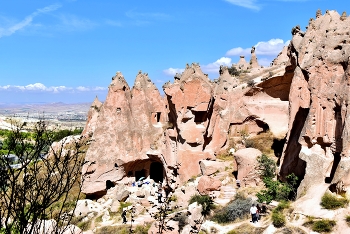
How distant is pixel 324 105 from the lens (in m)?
13.2

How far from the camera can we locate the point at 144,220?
17438 millimetres

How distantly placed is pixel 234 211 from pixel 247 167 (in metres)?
3.62

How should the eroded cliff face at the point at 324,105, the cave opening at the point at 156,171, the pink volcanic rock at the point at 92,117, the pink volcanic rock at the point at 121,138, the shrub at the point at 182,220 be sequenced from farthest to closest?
the pink volcanic rock at the point at 92,117 → the cave opening at the point at 156,171 → the pink volcanic rock at the point at 121,138 → the shrub at the point at 182,220 → the eroded cliff face at the point at 324,105

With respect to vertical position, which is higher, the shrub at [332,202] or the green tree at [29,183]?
the green tree at [29,183]

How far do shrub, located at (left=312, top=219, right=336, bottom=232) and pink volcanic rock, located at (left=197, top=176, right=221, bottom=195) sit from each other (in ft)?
23.0

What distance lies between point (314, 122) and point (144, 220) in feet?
29.2

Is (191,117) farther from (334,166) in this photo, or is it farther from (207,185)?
(334,166)

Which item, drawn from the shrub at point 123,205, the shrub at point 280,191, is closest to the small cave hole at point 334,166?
the shrub at point 280,191

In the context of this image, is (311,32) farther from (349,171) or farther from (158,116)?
(158,116)

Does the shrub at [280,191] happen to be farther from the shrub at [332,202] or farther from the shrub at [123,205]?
the shrub at [123,205]

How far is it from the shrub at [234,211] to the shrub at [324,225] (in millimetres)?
3711

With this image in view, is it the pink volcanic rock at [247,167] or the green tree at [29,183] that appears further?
the pink volcanic rock at [247,167]

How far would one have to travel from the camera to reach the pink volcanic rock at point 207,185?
57.3 feet

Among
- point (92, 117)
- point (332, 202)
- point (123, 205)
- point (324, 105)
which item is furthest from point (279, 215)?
point (92, 117)
